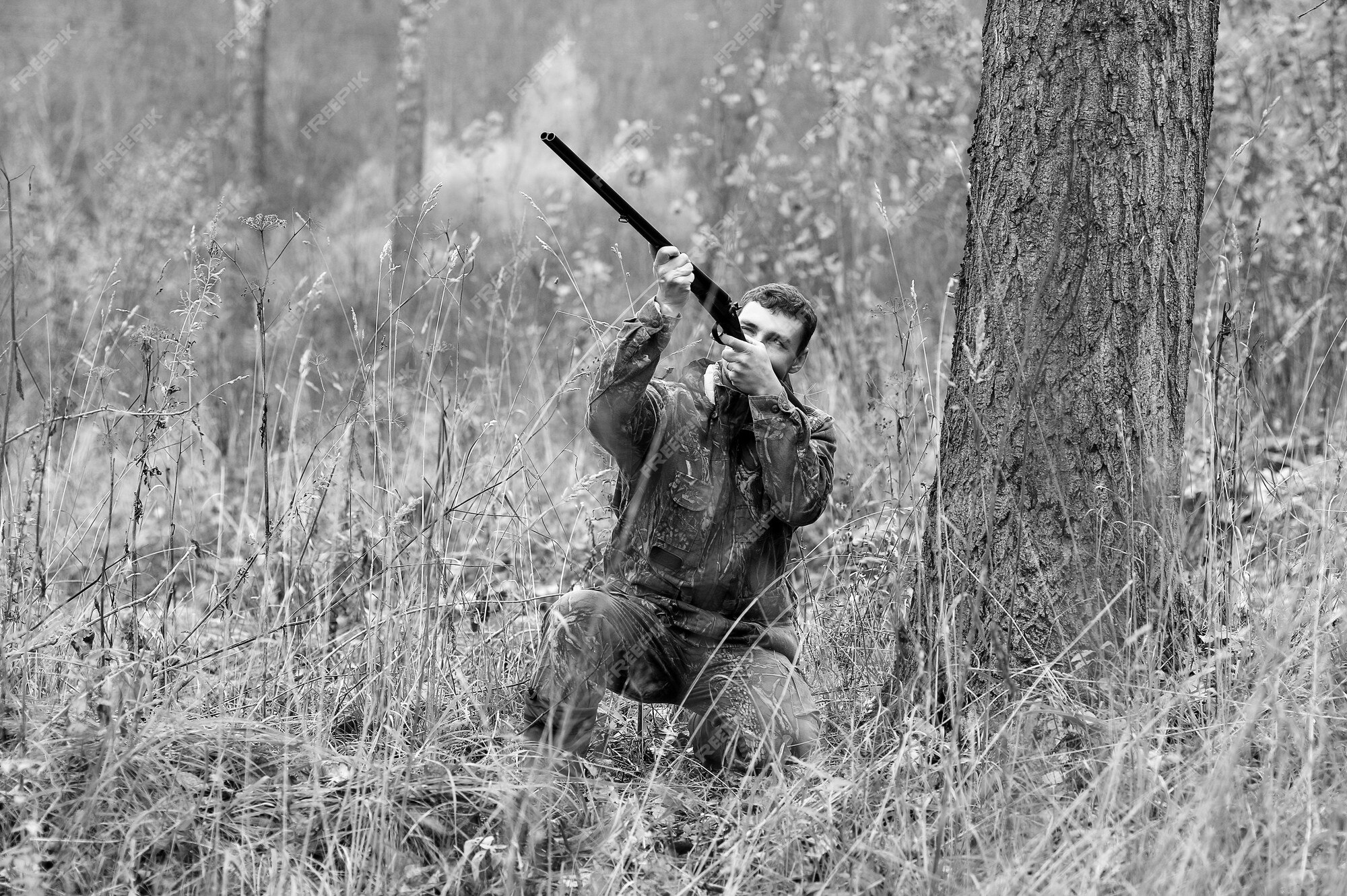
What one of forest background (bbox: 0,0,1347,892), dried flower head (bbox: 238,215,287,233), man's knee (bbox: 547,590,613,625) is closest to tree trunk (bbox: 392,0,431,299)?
forest background (bbox: 0,0,1347,892)

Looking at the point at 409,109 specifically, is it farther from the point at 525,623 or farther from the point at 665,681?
the point at 665,681

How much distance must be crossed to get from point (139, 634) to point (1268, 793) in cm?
215

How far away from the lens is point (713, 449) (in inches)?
105

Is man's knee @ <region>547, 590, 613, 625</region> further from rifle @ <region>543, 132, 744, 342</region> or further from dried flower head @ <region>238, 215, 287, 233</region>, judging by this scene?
dried flower head @ <region>238, 215, 287, 233</region>

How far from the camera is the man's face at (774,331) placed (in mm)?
2680

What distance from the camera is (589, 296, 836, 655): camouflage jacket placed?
2.55 m

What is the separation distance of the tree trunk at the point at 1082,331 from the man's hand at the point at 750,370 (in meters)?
0.40

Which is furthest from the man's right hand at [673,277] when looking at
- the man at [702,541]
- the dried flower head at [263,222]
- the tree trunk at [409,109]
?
the tree trunk at [409,109]

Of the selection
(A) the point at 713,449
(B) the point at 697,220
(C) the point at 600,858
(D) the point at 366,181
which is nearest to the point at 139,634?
(C) the point at 600,858

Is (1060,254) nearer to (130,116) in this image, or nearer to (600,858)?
(600,858)

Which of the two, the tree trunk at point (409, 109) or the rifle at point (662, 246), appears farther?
the tree trunk at point (409, 109)

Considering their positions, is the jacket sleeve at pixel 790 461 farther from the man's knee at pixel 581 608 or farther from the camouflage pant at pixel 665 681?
the man's knee at pixel 581 608

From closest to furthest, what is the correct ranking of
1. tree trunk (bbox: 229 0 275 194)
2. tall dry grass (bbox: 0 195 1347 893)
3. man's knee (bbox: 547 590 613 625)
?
tall dry grass (bbox: 0 195 1347 893)
man's knee (bbox: 547 590 613 625)
tree trunk (bbox: 229 0 275 194)

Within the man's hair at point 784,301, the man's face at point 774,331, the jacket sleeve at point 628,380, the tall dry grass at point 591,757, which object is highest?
the man's hair at point 784,301
